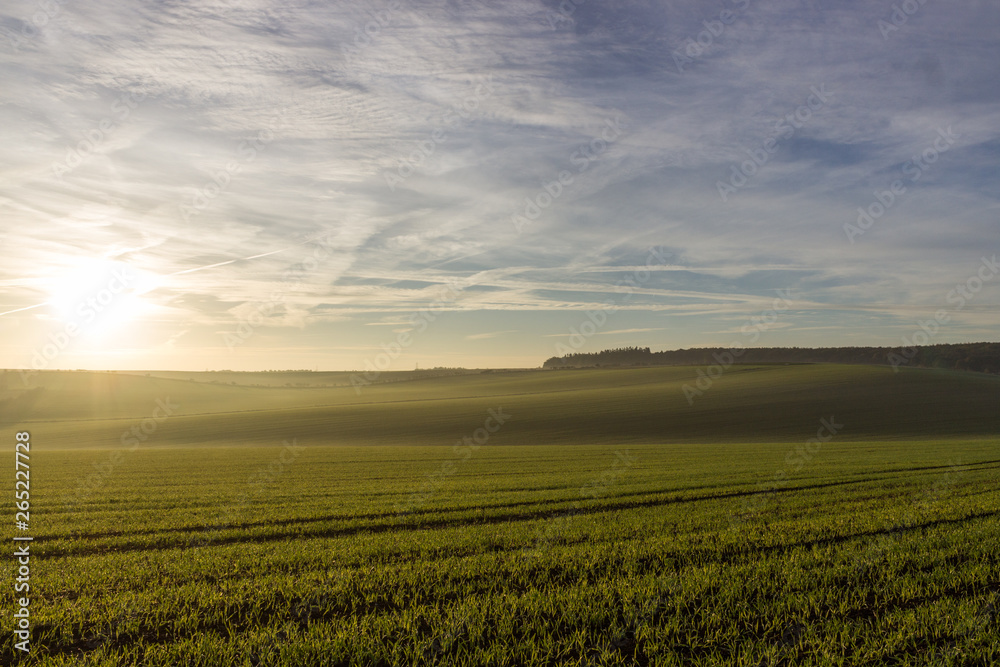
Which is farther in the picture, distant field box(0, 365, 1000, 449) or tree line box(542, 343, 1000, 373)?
tree line box(542, 343, 1000, 373)

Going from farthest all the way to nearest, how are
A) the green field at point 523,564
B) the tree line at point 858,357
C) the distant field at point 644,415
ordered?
the tree line at point 858,357 → the distant field at point 644,415 → the green field at point 523,564

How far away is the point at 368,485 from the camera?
22188 millimetres

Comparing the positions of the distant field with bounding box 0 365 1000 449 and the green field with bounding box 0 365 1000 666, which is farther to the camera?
the distant field with bounding box 0 365 1000 449

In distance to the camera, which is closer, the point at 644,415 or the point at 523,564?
the point at 523,564

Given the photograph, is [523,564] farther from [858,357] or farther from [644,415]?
[858,357]

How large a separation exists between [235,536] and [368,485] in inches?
389

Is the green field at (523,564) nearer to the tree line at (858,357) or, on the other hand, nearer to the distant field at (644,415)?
the distant field at (644,415)

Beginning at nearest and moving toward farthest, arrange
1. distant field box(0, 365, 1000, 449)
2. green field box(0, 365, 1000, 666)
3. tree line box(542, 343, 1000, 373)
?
green field box(0, 365, 1000, 666) < distant field box(0, 365, 1000, 449) < tree line box(542, 343, 1000, 373)

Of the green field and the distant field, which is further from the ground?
the green field

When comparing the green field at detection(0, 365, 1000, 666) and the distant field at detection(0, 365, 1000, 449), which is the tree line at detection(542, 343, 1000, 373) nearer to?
the distant field at detection(0, 365, 1000, 449)

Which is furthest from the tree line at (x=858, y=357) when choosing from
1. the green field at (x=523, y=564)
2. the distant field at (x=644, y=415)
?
the green field at (x=523, y=564)

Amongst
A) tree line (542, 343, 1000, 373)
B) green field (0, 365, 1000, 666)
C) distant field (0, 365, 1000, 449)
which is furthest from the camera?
tree line (542, 343, 1000, 373)

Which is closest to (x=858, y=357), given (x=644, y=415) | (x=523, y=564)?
(x=644, y=415)

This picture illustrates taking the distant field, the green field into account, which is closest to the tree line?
the distant field
